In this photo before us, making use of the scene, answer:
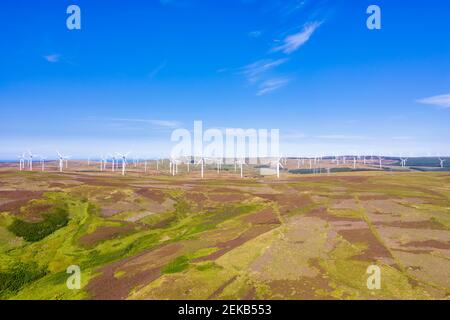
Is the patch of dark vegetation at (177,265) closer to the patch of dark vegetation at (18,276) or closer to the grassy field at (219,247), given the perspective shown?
the grassy field at (219,247)

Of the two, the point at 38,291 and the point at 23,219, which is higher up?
the point at 23,219

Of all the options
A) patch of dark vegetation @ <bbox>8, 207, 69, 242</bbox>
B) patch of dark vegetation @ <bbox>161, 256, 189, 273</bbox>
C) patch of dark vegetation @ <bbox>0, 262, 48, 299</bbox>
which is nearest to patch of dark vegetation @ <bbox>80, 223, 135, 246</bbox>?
patch of dark vegetation @ <bbox>8, 207, 69, 242</bbox>

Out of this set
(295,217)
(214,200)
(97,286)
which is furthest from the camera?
(214,200)

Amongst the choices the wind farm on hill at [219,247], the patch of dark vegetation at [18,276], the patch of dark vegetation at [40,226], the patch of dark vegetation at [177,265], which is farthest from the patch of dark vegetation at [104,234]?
the patch of dark vegetation at [177,265]

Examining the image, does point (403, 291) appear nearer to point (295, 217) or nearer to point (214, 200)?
point (295, 217)

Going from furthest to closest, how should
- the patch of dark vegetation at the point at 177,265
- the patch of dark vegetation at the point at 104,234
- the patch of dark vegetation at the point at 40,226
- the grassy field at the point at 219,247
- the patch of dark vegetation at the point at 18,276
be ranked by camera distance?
1. the patch of dark vegetation at the point at 40,226
2. the patch of dark vegetation at the point at 104,234
3. the patch of dark vegetation at the point at 18,276
4. the patch of dark vegetation at the point at 177,265
5. the grassy field at the point at 219,247

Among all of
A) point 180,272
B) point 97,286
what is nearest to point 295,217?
point 180,272
